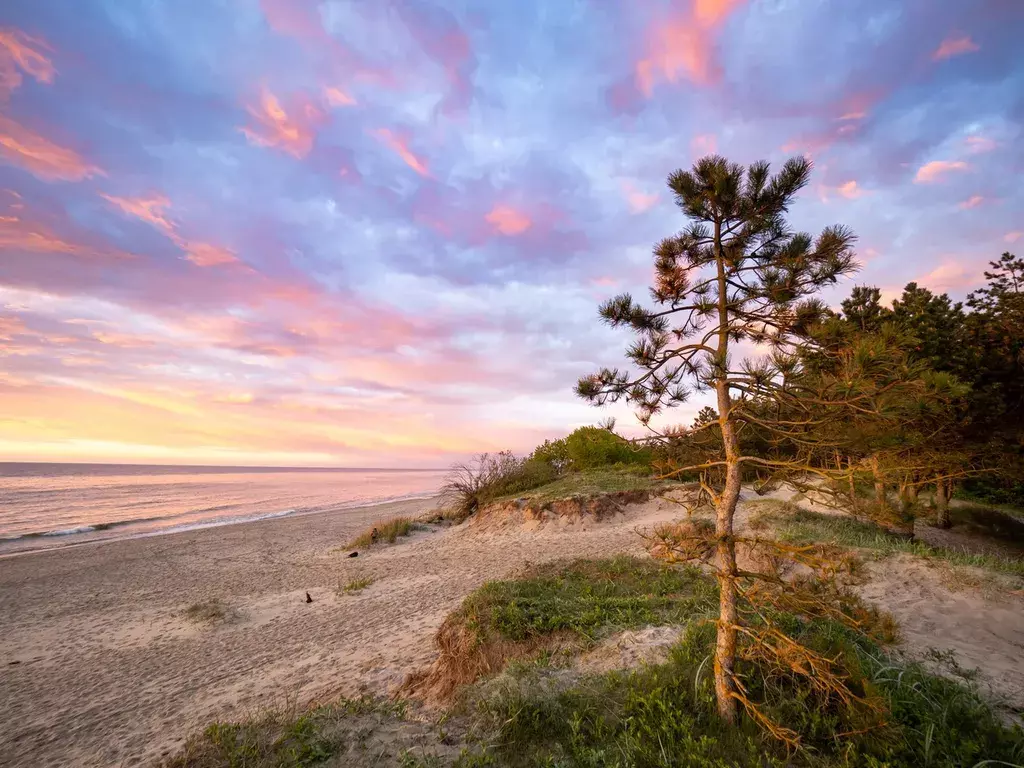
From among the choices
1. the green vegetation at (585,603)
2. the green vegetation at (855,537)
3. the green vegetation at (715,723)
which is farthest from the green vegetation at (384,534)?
the green vegetation at (715,723)

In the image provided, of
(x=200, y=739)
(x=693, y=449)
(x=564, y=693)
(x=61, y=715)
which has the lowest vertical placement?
(x=61, y=715)

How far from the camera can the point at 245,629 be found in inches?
371

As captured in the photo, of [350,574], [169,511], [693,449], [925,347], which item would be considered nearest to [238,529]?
[169,511]

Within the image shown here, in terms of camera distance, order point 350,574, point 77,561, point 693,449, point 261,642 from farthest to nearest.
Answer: point 77,561
point 350,574
point 261,642
point 693,449

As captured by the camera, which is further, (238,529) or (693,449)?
(238,529)

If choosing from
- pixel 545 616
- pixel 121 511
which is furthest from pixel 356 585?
pixel 121 511

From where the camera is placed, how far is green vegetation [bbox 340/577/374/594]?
11.3 meters

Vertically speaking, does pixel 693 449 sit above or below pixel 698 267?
below

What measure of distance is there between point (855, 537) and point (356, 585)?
40.7 ft

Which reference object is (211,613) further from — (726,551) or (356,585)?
(726,551)

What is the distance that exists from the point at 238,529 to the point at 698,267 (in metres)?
27.1

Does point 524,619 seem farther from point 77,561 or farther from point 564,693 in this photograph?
point 77,561

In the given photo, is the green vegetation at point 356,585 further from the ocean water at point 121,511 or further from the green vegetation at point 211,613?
the ocean water at point 121,511

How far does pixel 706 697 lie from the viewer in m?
3.91
